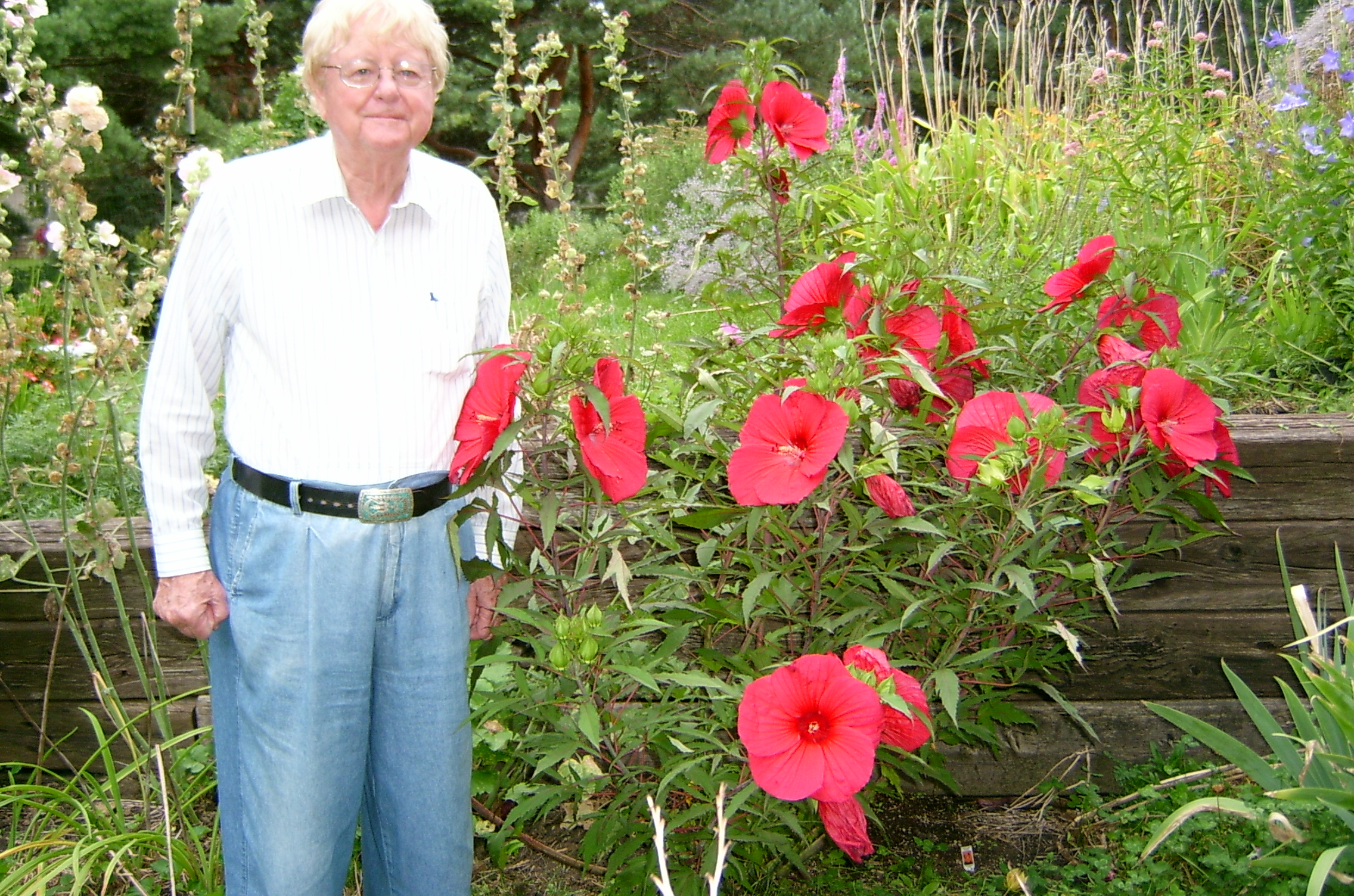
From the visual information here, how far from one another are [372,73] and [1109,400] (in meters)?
1.15

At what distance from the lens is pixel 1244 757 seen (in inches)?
66.9

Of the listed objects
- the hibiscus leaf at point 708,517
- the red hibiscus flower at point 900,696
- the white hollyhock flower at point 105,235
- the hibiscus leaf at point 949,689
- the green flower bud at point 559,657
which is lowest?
the hibiscus leaf at point 949,689

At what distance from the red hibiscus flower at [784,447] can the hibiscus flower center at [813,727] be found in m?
0.26

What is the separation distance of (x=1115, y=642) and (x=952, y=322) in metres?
0.99

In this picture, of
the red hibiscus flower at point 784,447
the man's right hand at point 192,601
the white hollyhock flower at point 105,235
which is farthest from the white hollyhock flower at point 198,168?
the red hibiscus flower at point 784,447

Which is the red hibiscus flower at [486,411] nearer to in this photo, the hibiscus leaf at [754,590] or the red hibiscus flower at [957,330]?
the hibiscus leaf at [754,590]

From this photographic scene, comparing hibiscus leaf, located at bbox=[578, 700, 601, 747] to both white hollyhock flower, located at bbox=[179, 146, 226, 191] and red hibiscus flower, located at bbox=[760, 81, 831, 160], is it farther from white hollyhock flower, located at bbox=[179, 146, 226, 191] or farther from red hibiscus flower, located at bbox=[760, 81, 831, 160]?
white hollyhock flower, located at bbox=[179, 146, 226, 191]

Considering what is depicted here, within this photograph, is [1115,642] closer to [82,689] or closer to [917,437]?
[917,437]

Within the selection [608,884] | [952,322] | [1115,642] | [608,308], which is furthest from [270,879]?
[608,308]

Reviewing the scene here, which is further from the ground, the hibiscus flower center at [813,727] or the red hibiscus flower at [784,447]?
the red hibiscus flower at [784,447]

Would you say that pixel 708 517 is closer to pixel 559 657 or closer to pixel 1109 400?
pixel 559 657

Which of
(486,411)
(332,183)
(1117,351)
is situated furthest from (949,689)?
(332,183)

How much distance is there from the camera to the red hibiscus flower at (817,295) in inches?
63.4

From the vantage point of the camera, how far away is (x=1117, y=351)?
1.75 m
